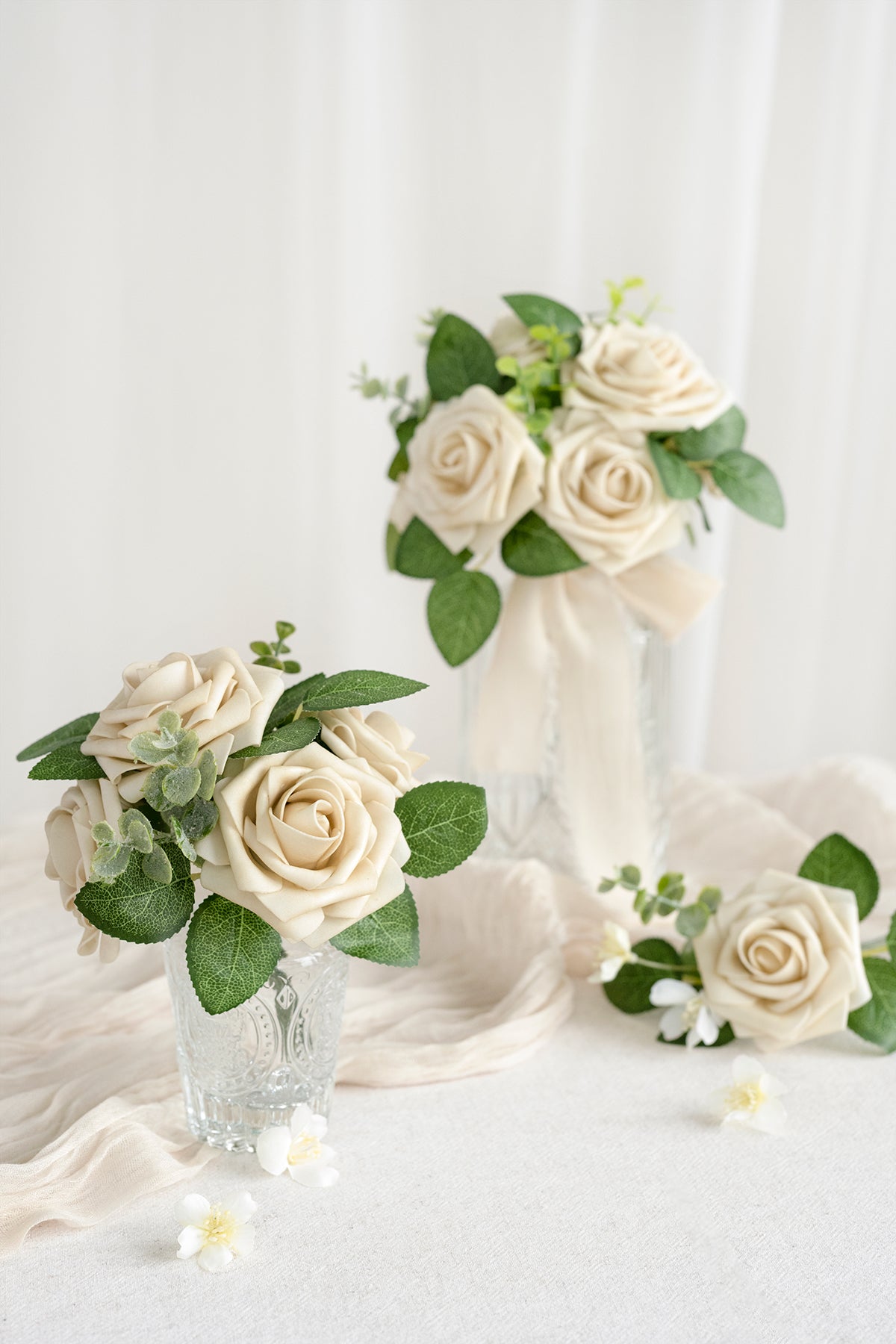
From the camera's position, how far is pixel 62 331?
1.15 m

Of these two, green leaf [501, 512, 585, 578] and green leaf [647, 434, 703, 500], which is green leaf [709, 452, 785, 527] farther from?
green leaf [501, 512, 585, 578]

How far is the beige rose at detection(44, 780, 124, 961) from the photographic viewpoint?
631 millimetres

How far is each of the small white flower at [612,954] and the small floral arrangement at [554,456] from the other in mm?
248

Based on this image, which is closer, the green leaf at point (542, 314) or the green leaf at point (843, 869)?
the green leaf at point (843, 869)

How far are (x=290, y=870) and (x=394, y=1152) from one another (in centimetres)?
24

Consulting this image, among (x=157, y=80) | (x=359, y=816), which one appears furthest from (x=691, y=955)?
(x=157, y=80)

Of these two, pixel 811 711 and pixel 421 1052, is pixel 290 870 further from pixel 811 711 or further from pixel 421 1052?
pixel 811 711

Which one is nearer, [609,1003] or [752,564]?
[609,1003]

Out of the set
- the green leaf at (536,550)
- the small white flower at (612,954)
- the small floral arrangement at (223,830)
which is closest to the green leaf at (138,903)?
the small floral arrangement at (223,830)

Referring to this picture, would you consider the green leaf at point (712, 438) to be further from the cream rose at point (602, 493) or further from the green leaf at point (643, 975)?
the green leaf at point (643, 975)

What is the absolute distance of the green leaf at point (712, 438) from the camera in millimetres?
1003

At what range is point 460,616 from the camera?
100 centimetres

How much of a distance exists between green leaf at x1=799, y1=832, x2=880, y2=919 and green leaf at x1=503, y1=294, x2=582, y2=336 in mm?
452

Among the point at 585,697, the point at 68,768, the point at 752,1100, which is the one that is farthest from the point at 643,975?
the point at 68,768
